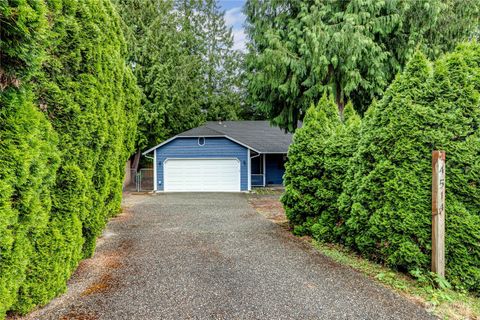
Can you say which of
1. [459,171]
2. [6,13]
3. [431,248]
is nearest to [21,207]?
[6,13]

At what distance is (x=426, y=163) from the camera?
3703mm

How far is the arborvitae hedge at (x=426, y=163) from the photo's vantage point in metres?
3.47

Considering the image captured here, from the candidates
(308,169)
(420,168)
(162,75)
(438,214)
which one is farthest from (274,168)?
(438,214)

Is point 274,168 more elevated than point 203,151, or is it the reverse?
point 203,151

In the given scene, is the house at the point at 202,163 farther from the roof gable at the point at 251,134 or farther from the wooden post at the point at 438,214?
the wooden post at the point at 438,214

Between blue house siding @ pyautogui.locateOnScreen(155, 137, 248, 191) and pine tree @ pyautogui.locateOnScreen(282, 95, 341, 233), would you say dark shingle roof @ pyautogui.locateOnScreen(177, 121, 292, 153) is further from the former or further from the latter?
pine tree @ pyautogui.locateOnScreen(282, 95, 341, 233)

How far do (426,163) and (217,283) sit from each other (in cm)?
304

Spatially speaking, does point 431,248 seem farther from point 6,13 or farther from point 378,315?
point 6,13

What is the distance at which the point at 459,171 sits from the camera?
356cm

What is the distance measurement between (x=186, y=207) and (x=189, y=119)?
1124cm

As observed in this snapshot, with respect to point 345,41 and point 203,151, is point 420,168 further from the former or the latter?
point 203,151

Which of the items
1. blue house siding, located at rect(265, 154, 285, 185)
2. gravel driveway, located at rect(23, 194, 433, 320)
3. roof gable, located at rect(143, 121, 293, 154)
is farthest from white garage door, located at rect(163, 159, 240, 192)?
gravel driveway, located at rect(23, 194, 433, 320)

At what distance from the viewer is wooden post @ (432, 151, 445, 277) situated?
3.47m

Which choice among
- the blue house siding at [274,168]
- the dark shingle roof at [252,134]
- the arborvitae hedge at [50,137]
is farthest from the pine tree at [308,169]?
the blue house siding at [274,168]
